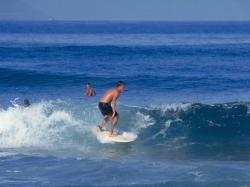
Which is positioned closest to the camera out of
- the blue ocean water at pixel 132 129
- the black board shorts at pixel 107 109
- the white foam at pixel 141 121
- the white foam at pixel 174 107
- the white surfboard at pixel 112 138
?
the blue ocean water at pixel 132 129

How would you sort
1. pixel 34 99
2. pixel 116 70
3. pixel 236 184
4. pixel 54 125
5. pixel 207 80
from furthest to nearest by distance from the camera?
pixel 116 70, pixel 207 80, pixel 34 99, pixel 54 125, pixel 236 184

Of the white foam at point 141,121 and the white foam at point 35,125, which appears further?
the white foam at point 141,121

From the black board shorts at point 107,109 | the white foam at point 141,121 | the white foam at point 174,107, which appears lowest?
the white foam at point 141,121

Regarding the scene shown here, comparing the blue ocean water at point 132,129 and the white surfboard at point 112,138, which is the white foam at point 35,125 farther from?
the white surfboard at point 112,138

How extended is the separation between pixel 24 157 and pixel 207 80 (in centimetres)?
1741

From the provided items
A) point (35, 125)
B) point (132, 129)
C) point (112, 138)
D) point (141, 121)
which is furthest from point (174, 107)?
point (35, 125)

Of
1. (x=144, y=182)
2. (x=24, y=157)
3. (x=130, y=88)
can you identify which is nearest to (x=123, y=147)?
(x=24, y=157)

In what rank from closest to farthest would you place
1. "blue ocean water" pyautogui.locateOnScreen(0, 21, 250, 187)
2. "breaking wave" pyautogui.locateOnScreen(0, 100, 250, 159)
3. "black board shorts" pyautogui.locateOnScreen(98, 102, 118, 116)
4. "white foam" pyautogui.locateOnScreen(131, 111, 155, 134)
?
"blue ocean water" pyautogui.locateOnScreen(0, 21, 250, 187) < "black board shorts" pyautogui.locateOnScreen(98, 102, 118, 116) < "breaking wave" pyautogui.locateOnScreen(0, 100, 250, 159) < "white foam" pyautogui.locateOnScreen(131, 111, 155, 134)

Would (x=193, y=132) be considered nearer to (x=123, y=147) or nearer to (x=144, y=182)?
(x=123, y=147)

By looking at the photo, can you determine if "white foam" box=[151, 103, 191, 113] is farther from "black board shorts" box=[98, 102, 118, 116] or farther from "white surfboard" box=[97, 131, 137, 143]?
"black board shorts" box=[98, 102, 118, 116]

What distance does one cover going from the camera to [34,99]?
1007 inches

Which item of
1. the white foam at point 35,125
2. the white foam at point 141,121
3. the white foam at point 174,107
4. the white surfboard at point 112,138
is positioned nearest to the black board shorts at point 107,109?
the white surfboard at point 112,138

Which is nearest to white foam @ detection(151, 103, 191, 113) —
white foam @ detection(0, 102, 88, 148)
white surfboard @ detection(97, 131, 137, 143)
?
white foam @ detection(0, 102, 88, 148)

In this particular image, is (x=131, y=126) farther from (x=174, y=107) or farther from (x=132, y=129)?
(x=174, y=107)
